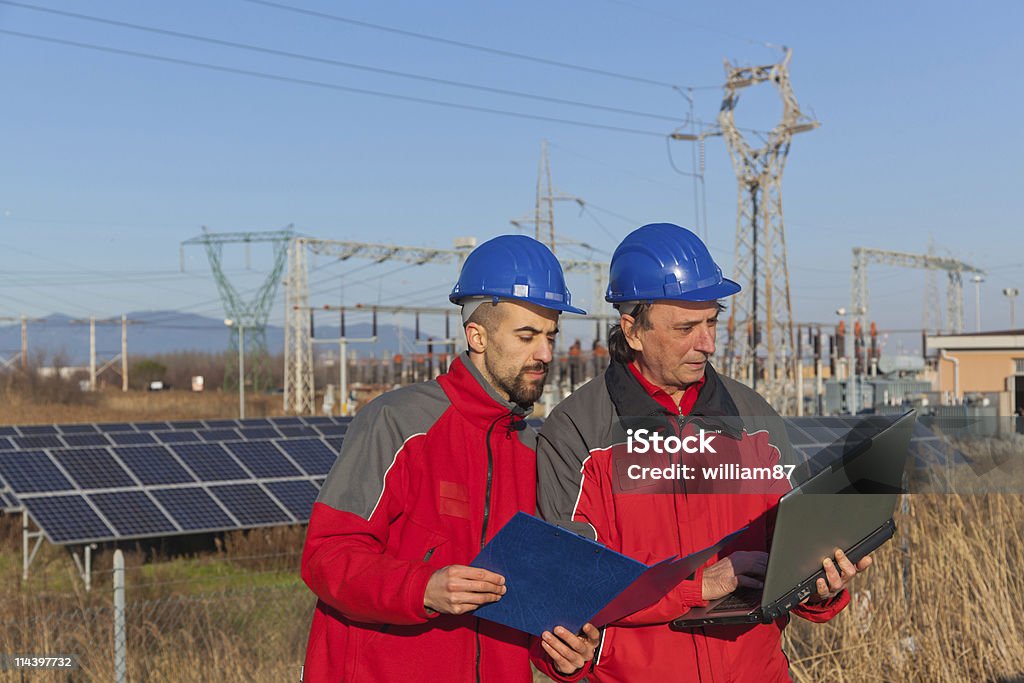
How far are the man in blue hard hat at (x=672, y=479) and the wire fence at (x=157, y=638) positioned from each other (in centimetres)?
359

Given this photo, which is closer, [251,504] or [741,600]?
[741,600]

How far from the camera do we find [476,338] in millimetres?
2854

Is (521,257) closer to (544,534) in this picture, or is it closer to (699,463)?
(699,463)

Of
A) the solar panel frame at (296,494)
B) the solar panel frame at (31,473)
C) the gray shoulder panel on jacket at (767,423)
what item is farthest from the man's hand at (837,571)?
the solar panel frame at (31,473)

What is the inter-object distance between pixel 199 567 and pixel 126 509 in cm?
132

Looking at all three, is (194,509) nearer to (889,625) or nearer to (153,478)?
(153,478)

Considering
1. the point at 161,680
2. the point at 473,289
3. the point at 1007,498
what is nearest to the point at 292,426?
the point at 161,680

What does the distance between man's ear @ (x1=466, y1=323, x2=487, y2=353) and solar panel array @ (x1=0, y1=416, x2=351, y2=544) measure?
29.2ft

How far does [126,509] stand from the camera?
11.6 metres

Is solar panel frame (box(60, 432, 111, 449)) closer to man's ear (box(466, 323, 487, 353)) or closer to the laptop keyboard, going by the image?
man's ear (box(466, 323, 487, 353))

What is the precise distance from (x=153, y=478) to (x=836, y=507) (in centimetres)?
1129

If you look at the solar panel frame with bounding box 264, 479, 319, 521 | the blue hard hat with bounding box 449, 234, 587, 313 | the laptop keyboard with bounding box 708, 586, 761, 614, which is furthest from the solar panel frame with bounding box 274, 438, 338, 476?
the laptop keyboard with bounding box 708, 586, 761, 614

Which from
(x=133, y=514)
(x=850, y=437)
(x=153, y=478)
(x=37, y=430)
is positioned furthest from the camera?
(x=37, y=430)

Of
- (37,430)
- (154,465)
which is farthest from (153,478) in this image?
(37,430)
